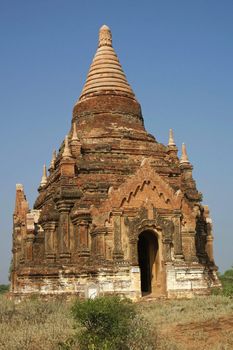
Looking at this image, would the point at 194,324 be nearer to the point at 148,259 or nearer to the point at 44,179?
the point at 148,259

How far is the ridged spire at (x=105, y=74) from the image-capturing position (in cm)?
2219

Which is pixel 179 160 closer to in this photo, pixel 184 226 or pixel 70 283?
pixel 184 226

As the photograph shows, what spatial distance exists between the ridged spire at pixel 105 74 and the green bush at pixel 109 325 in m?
13.6

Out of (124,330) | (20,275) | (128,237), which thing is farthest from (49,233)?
(124,330)

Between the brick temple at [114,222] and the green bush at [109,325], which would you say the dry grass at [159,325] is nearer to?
the green bush at [109,325]

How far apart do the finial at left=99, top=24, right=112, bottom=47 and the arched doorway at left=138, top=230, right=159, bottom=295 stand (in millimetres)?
9353

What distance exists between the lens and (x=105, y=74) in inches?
886

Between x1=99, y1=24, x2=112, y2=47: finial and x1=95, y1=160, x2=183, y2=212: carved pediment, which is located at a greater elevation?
x1=99, y1=24, x2=112, y2=47: finial

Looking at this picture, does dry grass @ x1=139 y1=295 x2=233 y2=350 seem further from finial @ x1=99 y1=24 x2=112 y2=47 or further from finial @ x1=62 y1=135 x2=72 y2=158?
finial @ x1=99 y1=24 x2=112 y2=47

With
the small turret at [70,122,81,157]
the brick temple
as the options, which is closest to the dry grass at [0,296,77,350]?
the brick temple

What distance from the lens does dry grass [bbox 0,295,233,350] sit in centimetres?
941

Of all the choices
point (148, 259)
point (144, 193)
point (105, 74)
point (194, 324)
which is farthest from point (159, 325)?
point (105, 74)

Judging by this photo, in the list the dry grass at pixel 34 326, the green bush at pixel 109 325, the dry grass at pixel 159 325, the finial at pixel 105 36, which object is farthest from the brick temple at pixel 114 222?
the green bush at pixel 109 325

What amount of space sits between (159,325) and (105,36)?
51.1 feet
